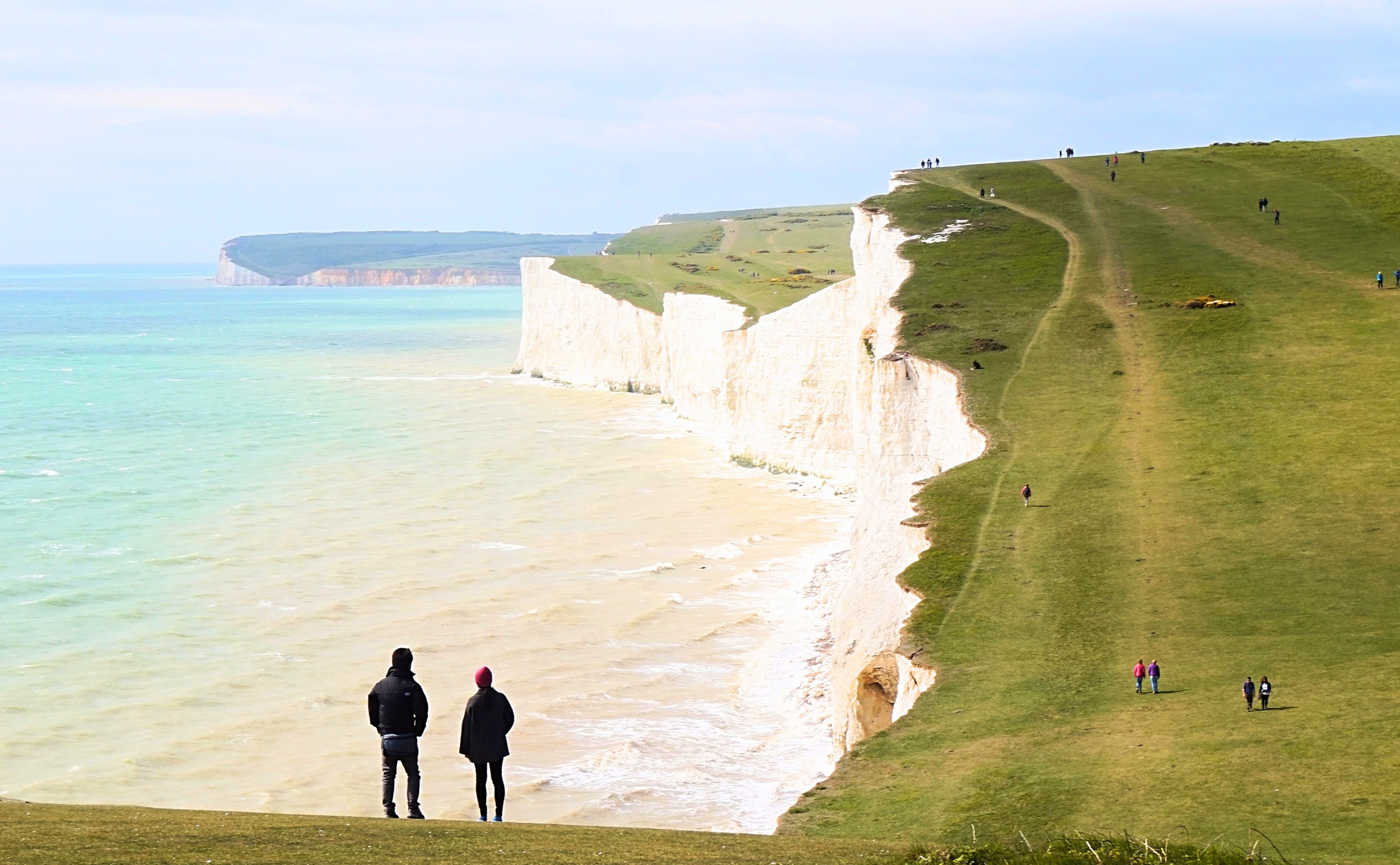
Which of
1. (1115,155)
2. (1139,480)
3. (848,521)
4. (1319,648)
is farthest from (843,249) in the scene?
(1319,648)

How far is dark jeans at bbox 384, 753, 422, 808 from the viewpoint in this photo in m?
15.5

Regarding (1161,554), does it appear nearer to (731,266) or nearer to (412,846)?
(412,846)

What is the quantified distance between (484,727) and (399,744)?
0.98 meters

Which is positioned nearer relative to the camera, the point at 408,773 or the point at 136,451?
the point at 408,773

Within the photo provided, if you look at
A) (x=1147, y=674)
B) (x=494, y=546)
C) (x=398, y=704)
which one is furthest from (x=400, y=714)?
(x=494, y=546)

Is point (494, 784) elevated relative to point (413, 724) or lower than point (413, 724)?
lower

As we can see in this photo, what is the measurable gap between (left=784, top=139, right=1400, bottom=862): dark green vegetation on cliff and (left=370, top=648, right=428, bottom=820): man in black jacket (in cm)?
715

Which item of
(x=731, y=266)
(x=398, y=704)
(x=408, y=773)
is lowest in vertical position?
(x=408, y=773)

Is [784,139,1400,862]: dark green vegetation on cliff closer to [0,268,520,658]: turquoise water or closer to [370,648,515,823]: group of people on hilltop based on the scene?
[370,648,515,823]: group of people on hilltop

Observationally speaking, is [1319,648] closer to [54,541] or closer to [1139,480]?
[1139,480]

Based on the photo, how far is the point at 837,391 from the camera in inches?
2815

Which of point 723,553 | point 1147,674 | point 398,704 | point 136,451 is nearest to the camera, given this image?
point 398,704

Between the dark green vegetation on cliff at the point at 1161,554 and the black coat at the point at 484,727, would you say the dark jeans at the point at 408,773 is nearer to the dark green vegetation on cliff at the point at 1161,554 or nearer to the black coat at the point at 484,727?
the black coat at the point at 484,727

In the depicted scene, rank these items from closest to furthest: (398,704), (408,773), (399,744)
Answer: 1. (398,704)
2. (399,744)
3. (408,773)
